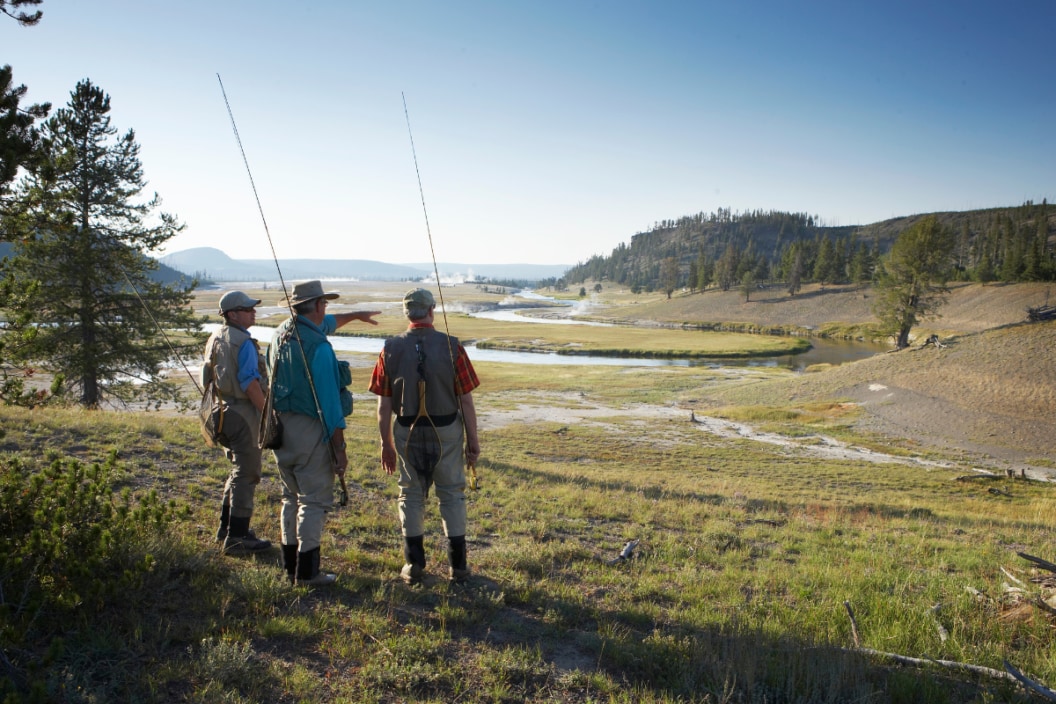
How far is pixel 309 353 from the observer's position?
15.8 feet

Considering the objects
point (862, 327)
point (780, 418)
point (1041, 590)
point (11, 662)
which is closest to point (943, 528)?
point (1041, 590)

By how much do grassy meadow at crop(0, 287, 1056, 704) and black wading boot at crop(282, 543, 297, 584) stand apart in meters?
0.23

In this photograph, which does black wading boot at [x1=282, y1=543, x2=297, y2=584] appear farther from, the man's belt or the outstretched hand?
the outstretched hand

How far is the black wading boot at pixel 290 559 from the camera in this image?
4.95m

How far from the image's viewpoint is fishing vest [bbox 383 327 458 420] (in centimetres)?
507

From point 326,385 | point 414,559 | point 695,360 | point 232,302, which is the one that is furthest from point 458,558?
point 695,360

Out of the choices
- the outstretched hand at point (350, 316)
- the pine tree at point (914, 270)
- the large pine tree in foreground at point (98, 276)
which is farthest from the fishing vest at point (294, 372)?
the pine tree at point (914, 270)

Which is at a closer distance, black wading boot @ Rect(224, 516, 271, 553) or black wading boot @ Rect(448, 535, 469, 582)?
black wading boot @ Rect(448, 535, 469, 582)

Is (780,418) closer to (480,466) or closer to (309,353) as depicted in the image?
(480,466)

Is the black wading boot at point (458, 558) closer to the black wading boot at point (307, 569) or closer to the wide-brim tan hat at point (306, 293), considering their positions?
the black wading boot at point (307, 569)

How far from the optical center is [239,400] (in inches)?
214

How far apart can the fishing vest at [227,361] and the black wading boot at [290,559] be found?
1517 mm

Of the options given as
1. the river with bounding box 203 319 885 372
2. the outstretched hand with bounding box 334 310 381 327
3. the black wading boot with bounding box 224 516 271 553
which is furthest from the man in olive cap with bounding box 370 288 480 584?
the river with bounding box 203 319 885 372

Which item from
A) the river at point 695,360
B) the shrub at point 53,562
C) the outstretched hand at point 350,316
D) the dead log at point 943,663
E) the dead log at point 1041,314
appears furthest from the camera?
the river at point 695,360
